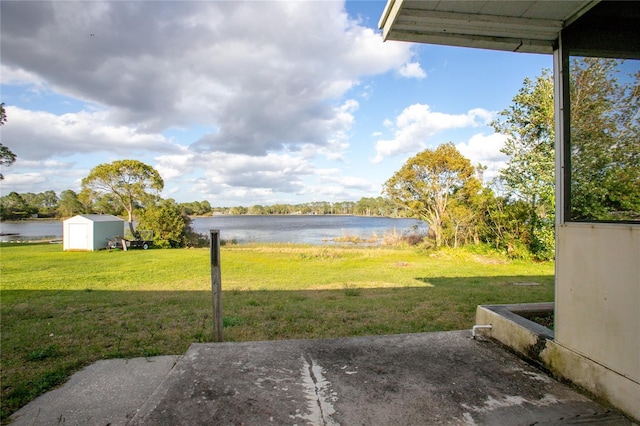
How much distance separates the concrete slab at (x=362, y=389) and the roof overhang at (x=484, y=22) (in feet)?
8.02

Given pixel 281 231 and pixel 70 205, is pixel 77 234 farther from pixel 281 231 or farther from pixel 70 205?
pixel 70 205

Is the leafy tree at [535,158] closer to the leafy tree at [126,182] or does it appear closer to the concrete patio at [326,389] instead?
the concrete patio at [326,389]

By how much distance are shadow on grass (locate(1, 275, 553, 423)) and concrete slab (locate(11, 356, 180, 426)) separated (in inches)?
5.8

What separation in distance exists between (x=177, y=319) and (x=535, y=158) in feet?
36.0

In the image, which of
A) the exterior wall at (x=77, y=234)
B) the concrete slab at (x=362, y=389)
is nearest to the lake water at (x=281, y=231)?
the exterior wall at (x=77, y=234)

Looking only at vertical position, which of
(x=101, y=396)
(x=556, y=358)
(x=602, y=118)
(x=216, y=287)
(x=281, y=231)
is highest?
(x=602, y=118)

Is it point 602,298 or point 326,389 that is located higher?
point 602,298

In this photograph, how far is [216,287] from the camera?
3170 mm

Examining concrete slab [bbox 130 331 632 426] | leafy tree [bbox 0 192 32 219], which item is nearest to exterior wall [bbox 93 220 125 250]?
concrete slab [bbox 130 331 632 426]

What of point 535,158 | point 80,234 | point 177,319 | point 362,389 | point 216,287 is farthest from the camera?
point 80,234

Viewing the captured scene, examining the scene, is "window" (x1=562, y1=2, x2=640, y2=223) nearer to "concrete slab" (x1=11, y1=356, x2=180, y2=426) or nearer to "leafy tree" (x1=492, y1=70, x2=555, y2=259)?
"concrete slab" (x1=11, y1=356, x2=180, y2=426)

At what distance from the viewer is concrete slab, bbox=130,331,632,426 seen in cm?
176

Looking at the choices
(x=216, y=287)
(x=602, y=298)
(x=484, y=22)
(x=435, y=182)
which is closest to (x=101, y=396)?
(x=216, y=287)

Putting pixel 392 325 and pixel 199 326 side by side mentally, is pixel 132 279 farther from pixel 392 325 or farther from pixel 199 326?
pixel 392 325
